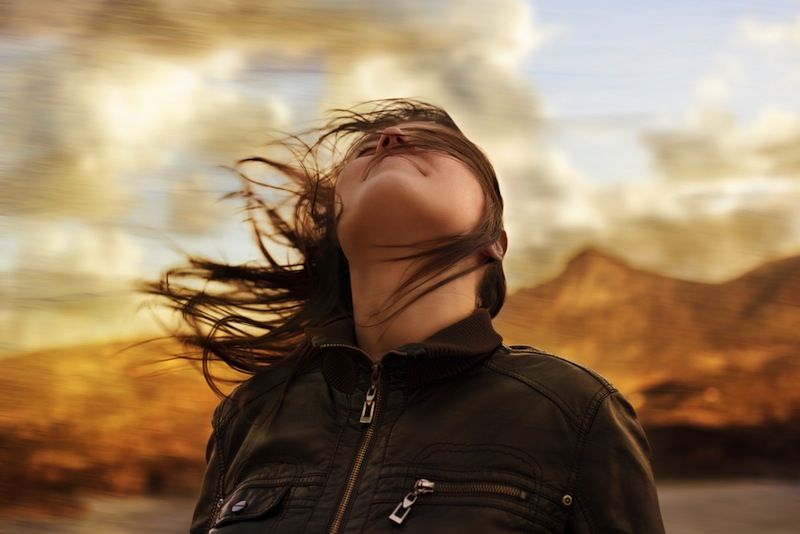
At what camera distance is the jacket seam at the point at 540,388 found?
0.98 metres

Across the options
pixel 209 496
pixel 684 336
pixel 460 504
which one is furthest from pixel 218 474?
pixel 684 336

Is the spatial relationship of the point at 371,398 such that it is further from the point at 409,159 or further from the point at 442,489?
the point at 409,159

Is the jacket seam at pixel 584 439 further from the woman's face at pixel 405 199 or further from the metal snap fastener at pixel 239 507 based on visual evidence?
the metal snap fastener at pixel 239 507

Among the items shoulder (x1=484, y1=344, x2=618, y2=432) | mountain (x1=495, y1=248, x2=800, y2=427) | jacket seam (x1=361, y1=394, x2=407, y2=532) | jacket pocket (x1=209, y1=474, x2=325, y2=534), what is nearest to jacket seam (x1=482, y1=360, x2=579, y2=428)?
shoulder (x1=484, y1=344, x2=618, y2=432)

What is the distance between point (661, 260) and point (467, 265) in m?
0.72

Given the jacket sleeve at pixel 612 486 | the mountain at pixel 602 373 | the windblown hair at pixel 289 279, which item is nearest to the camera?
the jacket sleeve at pixel 612 486

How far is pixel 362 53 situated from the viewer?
1.86 meters

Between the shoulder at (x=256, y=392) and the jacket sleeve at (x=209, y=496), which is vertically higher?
the shoulder at (x=256, y=392)

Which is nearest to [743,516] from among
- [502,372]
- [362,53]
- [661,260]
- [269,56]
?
[661,260]

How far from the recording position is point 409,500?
0.95 meters

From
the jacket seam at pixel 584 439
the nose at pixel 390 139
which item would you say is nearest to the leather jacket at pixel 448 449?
the jacket seam at pixel 584 439

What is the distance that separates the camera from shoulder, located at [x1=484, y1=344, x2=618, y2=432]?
99 centimetres

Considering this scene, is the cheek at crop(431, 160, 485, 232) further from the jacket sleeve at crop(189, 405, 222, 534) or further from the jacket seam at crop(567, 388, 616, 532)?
the jacket sleeve at crop(189, 405, 222, 534)

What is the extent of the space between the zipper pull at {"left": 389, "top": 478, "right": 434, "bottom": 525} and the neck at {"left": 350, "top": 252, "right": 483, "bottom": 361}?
196mm
